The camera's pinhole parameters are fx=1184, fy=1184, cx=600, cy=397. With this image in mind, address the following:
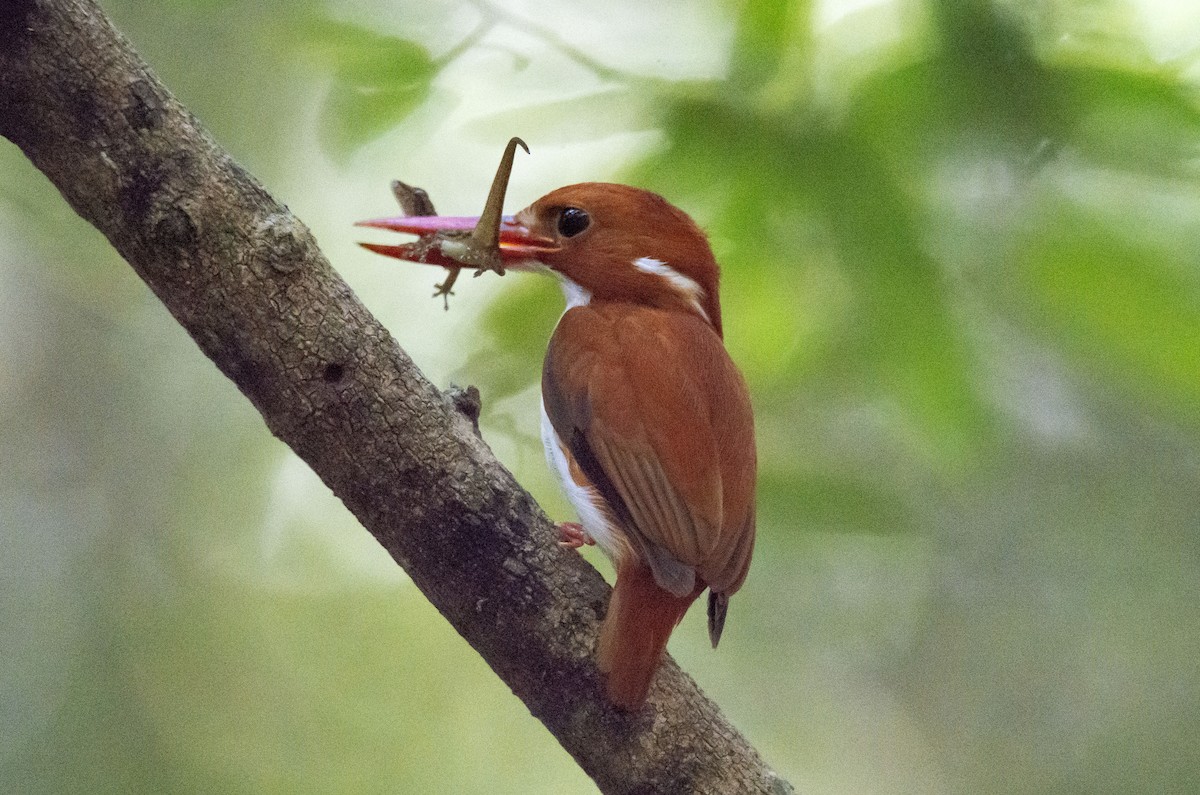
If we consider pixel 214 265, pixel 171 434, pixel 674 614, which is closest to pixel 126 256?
pixel 214 265

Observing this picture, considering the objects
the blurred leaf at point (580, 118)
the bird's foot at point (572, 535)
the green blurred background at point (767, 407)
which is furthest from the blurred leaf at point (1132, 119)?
the bird's foot at point (572, 535)

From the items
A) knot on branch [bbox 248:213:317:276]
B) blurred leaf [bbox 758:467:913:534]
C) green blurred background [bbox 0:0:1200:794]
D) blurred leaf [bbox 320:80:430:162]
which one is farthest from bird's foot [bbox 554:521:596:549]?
blurred leaf [bbox 320:80:430:162]

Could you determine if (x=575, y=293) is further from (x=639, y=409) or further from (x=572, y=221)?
(x=639, y=409)

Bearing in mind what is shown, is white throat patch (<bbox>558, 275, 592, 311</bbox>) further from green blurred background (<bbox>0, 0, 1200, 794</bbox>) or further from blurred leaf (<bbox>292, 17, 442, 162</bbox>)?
blurred leaf (<bbox>292, 17, 442, 162</bbox>)

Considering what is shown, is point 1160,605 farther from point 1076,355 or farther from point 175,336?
point 175,336

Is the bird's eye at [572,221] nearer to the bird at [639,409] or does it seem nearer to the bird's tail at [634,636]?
the bird at [639,409]
